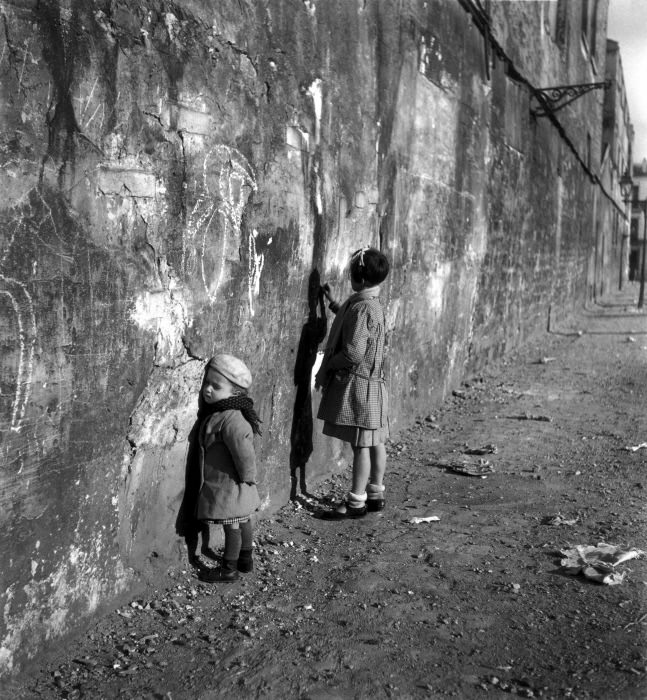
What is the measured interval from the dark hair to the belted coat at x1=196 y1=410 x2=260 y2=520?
3.81 ft

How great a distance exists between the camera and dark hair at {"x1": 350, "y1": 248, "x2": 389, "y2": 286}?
156 inches

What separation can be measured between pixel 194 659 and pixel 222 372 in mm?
1075

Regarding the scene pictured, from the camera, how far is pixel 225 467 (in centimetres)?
314

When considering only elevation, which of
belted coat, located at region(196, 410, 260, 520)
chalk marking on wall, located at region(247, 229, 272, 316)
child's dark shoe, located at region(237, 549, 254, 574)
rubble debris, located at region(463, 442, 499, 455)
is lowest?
rubble debris, located at region(463, 442, 499, 455)

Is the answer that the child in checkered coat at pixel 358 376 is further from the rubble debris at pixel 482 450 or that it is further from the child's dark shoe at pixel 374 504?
the rubble debris at pixel 482 450

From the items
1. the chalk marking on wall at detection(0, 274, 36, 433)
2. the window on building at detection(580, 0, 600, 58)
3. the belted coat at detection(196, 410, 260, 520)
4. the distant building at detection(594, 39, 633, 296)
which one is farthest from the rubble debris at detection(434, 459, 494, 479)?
the distant building at detection(594, 39, 633, 296)

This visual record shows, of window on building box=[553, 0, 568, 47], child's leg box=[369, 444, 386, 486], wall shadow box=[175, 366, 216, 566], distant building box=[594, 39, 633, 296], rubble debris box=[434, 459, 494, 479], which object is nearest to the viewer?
wall shadow box=[175, 366, 216, 566]

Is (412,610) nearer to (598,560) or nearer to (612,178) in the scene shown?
(598,560)

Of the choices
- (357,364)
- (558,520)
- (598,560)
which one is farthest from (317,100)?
(598,560)

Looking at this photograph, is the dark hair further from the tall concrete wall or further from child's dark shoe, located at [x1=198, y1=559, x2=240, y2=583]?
child's dark shoe, located at [x1=198, y1=559, x2=240, y2=583]

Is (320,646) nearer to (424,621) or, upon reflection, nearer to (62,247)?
(424,621)

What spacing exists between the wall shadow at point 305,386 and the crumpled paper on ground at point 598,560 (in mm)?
1396

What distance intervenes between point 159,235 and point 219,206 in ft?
1.40

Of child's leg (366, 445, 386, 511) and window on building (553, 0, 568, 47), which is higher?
window on building (553, 0, 568, 47)
